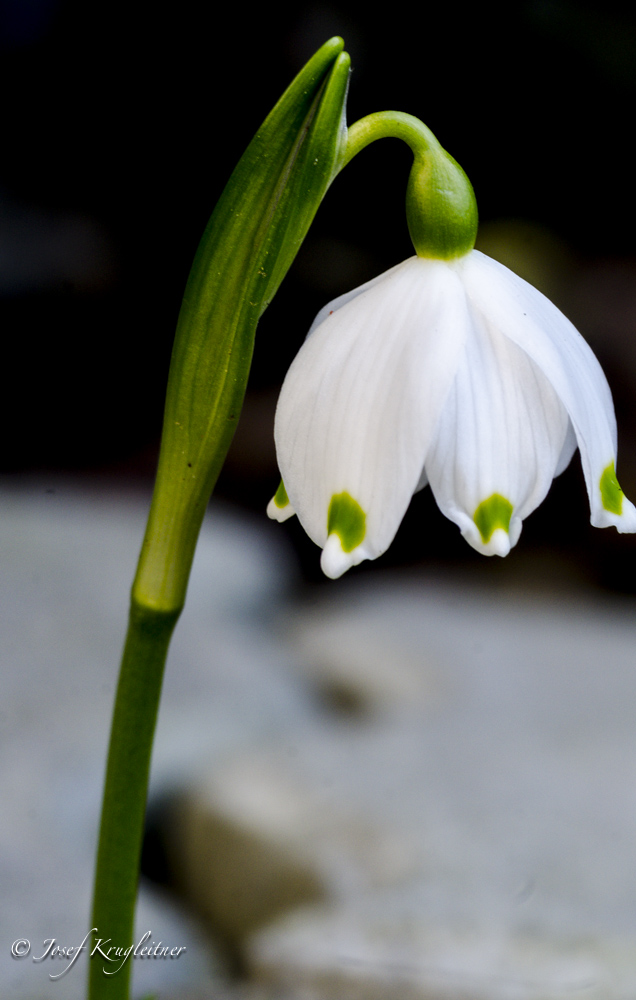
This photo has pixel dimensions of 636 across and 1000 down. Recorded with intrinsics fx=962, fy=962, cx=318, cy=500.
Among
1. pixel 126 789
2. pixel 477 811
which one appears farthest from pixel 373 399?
pixel 477 811

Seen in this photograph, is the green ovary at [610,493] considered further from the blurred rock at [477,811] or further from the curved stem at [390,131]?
the blurred rock at [477,811]

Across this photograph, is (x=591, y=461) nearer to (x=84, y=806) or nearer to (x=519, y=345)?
(x=519, y=345)

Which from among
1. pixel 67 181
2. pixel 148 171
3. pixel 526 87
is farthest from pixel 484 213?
pixel 67 181

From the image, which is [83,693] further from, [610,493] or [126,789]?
[610,493]

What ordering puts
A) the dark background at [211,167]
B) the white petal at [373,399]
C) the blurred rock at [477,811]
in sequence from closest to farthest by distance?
1. the white petal at [373,399]
2. the blurred rock at [477,811]
3. the dark background at [211,167]

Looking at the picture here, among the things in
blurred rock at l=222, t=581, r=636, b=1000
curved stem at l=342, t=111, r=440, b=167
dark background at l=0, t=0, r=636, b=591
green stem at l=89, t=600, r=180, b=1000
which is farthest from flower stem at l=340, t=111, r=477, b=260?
dark background at l=0, t=0, r=636, b=591

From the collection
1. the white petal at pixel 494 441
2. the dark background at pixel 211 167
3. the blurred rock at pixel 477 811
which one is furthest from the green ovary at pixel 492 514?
the dark background at pixel 211 167

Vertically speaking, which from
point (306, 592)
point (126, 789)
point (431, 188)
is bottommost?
point (306, 592)

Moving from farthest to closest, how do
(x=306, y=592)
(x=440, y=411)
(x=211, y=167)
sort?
1. (x=211, y=167)
2. (x=306, y=592)
3. (x=440, y=411)
